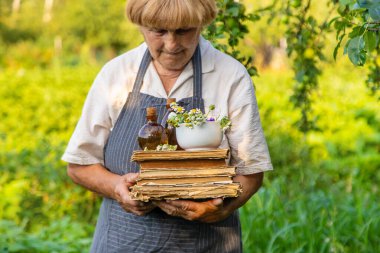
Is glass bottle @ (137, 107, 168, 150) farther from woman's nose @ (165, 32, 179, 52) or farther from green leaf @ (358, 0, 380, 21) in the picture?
green leaf @ (358, 0, 380, 21)

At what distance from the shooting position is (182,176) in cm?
198

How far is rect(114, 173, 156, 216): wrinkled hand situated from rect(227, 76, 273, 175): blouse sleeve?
32cm

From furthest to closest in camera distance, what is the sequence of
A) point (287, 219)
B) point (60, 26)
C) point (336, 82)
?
point (60, 26) < point (336, 82) < point (287, 219)

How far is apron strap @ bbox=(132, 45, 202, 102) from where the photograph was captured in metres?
2.30

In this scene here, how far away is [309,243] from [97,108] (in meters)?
2.13

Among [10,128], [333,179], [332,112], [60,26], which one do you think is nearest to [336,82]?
[332,112]

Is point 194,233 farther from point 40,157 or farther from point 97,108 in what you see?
point 40,157

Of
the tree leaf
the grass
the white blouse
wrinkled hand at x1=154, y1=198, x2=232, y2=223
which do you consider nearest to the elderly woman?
the white blouse

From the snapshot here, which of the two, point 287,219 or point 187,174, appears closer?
point 187,174

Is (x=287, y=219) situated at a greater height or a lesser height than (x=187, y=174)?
lesser

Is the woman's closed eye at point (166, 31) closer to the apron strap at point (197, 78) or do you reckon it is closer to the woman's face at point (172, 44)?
the woman's face at point (172, 44)

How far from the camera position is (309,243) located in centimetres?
411

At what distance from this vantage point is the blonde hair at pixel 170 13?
2114 mm

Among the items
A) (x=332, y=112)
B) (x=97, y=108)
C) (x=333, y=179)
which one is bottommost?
(x=333, y=179)
